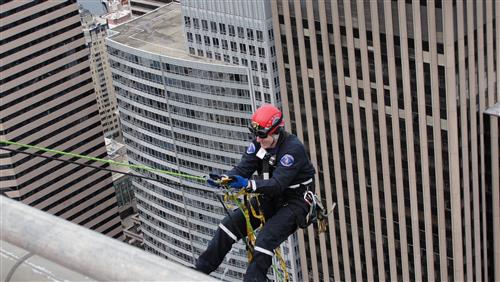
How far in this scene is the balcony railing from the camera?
923 cm

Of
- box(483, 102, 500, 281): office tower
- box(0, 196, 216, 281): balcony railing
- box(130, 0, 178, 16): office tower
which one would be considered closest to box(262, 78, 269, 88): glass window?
box(483, 102, 500, 281): office tower

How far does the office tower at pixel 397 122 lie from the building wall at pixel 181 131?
1130cm

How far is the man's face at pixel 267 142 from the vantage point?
21.3 m

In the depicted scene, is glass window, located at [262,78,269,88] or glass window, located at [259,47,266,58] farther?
glass window, located at [262,78,269,88]

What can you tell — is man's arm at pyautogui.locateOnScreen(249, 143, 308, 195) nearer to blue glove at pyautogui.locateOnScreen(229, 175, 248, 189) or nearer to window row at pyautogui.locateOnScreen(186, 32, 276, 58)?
blue glove at pyautogui.locateOnScreen(229, 175, 248, 189)

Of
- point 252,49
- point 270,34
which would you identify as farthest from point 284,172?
point 252,49

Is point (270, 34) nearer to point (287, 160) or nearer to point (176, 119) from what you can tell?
point (176, 119)

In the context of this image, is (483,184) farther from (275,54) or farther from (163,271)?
(163,271)

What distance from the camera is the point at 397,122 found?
95.5 meters

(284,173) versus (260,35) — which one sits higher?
Answer: (284,173)

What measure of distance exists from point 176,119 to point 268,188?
349 ft

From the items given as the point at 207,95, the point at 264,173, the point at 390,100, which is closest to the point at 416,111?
the point at 390,100

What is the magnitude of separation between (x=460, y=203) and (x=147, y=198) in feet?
199

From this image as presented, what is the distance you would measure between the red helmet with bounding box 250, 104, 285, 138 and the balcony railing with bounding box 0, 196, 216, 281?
35.0ft
